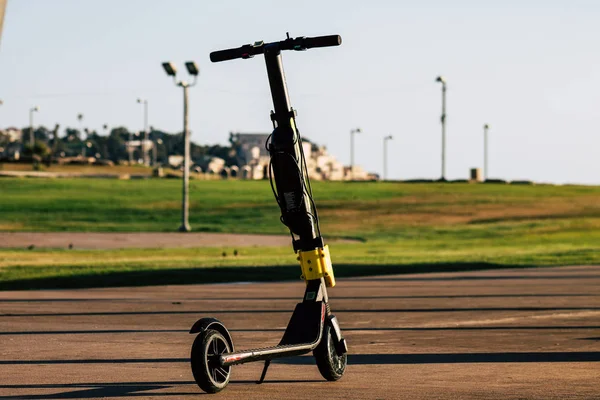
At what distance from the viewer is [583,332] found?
611 inches

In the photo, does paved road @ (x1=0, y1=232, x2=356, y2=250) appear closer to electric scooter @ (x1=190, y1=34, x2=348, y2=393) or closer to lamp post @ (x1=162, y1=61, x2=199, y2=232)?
lamp post @ (x1=162, y1=61, x2=199, y2=232)

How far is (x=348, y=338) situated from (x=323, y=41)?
5.71m

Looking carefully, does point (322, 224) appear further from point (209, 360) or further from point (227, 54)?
point (209, 360)

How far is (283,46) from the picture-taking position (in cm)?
1004

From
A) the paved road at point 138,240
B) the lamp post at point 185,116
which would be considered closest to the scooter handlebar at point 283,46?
the paved road at point 138,240

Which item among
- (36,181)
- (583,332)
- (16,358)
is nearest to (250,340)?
(16,358)

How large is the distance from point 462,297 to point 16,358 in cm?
1139

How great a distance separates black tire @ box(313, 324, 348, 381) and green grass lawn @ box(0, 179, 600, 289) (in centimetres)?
1696

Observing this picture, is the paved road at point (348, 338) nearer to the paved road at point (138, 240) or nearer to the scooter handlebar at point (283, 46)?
the scooter handlebar at point (283, 46)

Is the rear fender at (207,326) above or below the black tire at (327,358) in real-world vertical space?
above

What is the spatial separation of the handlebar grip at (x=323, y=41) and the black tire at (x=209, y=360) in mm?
2386

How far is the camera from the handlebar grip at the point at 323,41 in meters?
9.71

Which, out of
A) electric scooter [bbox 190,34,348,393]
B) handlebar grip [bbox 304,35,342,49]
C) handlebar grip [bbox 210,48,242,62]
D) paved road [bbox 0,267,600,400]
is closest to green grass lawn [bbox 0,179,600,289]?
paved road [bbox 0,267,600,400]

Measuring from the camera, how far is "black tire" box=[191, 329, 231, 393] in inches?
346
